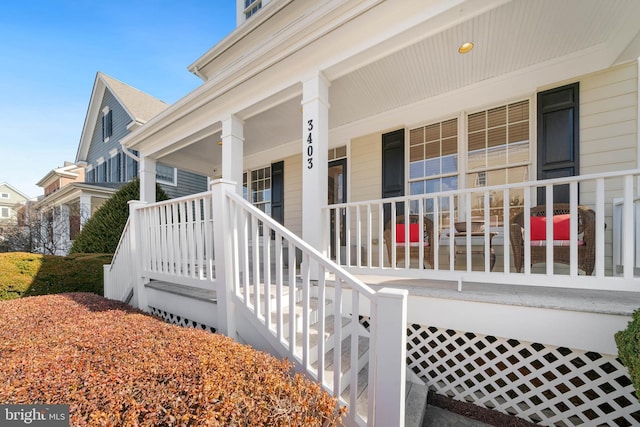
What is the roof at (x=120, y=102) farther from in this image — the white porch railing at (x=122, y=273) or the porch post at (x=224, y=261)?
the porch post at (x=224, y=261)

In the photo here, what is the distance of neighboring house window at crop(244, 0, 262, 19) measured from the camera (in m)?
6.48

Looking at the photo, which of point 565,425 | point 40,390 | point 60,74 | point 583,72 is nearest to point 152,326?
point 40,390

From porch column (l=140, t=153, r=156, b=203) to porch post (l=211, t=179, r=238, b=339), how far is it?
434cm

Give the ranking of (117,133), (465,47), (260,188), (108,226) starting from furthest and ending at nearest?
1. (117,133)
2. (260,188)
3. (108,226)
4. (465,47)

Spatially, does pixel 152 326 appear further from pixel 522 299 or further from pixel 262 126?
pixel 262 126

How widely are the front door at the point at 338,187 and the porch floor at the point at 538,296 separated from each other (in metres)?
2.68

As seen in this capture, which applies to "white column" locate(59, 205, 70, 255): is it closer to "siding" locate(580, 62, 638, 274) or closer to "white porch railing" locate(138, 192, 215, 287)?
"white porch railing" locate(138, 192, 215, 287)

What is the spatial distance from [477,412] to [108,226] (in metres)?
8.10

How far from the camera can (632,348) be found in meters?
1.49

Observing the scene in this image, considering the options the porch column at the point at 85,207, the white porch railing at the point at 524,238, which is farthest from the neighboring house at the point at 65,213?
the white porch railing at the point at 524,238

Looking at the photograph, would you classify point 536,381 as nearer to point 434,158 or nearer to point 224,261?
point 224,261

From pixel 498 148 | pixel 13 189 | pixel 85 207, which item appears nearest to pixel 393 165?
pixel 498 148

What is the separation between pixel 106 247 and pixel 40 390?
670 cm

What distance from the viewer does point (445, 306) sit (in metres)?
2.32
